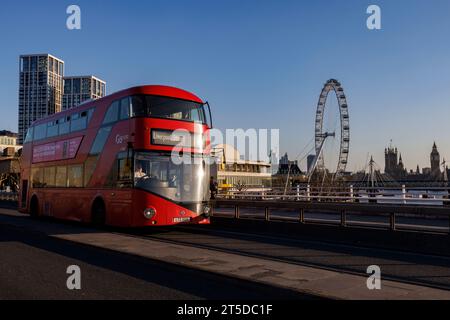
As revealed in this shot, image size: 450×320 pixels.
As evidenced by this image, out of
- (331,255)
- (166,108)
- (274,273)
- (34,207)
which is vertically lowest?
(331,255)

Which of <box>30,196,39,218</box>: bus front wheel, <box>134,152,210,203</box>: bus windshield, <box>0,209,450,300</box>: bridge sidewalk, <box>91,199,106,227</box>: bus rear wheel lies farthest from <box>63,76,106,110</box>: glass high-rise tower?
<box>0,209,450,300</box>: bridge sidewalk

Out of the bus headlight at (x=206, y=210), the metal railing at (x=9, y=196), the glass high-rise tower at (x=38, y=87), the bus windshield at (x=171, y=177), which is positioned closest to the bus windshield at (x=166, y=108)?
the bus windshield at (x=171, y=177)

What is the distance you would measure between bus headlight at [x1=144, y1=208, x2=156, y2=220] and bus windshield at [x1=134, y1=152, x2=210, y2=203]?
575 mm

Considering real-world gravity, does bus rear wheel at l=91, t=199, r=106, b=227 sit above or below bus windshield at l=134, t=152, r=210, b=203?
below

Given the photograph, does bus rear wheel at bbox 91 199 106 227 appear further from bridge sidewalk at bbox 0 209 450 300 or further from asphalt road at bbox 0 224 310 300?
asphalt road at bbox 0 224 310 300

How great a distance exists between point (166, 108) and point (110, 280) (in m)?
8.12

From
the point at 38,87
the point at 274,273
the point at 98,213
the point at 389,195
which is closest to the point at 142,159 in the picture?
the point at 98,213

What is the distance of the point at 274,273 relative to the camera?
846 centimetres

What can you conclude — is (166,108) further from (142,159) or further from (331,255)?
(331,255)

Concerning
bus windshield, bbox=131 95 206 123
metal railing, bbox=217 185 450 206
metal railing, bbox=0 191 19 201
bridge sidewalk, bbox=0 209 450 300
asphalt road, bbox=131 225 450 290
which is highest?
bus windshield, bbox=131 95 206 123

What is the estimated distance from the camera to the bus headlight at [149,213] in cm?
1466

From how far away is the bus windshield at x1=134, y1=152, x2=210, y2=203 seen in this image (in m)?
14.9
